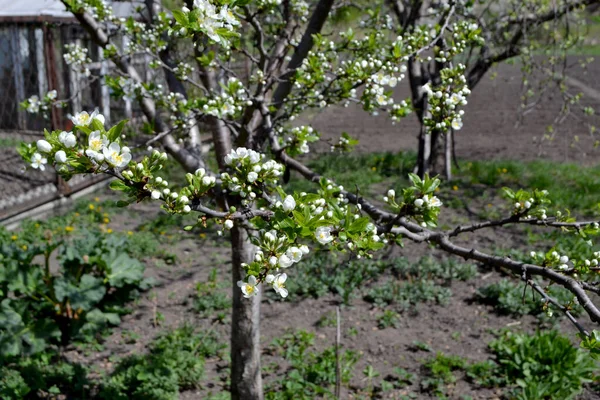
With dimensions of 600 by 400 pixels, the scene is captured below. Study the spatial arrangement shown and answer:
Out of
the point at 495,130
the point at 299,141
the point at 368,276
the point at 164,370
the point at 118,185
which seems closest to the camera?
the point at 118,185

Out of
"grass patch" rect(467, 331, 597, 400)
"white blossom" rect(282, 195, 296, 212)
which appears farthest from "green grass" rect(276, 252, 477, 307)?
"white blossom" rect(282, 195, 296, 212)

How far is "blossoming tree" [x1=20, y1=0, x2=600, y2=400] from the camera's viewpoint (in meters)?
1.57

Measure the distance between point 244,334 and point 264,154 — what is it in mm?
1267

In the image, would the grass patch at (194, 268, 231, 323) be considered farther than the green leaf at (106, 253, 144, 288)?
Yes

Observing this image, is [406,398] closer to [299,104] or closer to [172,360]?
[172,360]

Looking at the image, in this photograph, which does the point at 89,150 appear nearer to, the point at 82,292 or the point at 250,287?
the point at 250,287

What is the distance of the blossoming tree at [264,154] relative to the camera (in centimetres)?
157

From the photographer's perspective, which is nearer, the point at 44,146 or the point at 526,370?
the point at 44,146

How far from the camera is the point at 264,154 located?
2285 mm

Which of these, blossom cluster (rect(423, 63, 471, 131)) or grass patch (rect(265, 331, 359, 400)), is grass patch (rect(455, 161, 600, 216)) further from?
blossom cluster (rect(423, 63, 471, 131))

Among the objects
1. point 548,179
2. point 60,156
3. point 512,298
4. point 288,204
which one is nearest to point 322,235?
point 288,204

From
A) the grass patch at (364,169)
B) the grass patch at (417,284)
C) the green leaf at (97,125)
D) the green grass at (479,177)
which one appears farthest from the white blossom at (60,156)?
the grass patch at (364,169)

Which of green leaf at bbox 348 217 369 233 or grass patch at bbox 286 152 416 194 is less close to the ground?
green leaf at bbox 348 217 369 233

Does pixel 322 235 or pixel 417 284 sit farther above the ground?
pixel 322 235
